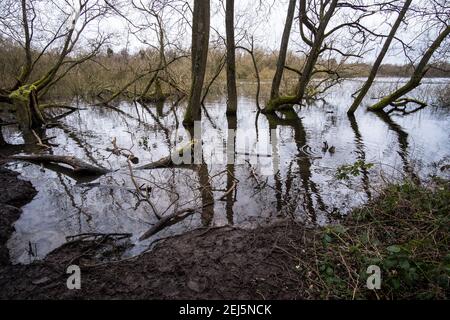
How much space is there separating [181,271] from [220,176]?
11.2 ft

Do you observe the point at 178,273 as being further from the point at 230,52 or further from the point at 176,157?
the point at 230,52

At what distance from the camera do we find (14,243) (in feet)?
11.7

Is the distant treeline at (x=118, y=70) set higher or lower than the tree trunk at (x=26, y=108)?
higher

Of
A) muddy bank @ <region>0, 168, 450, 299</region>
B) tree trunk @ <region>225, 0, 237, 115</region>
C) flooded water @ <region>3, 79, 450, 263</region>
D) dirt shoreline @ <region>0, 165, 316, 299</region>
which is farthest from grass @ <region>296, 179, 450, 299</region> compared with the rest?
tree trunk @ <region>225, 0, 237, 115</region>

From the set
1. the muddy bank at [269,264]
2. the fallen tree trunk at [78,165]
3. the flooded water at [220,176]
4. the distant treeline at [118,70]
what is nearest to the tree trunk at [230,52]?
the flooded water at [220,176]

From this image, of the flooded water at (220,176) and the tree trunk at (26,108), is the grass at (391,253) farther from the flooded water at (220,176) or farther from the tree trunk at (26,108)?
the tree trunk at (26,108)

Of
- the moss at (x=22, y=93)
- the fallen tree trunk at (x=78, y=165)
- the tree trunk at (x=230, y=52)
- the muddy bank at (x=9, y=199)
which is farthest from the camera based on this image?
the tree trunk at (x=230, y=52)

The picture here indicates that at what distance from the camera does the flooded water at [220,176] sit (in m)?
4.25

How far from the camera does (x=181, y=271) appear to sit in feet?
9.61

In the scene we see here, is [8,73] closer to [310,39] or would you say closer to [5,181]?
[5,181]

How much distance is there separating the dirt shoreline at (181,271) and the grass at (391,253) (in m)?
0.28

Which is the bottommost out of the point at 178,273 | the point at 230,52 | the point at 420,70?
the point at 178,273

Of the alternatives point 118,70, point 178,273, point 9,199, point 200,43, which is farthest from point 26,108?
point 118,70
